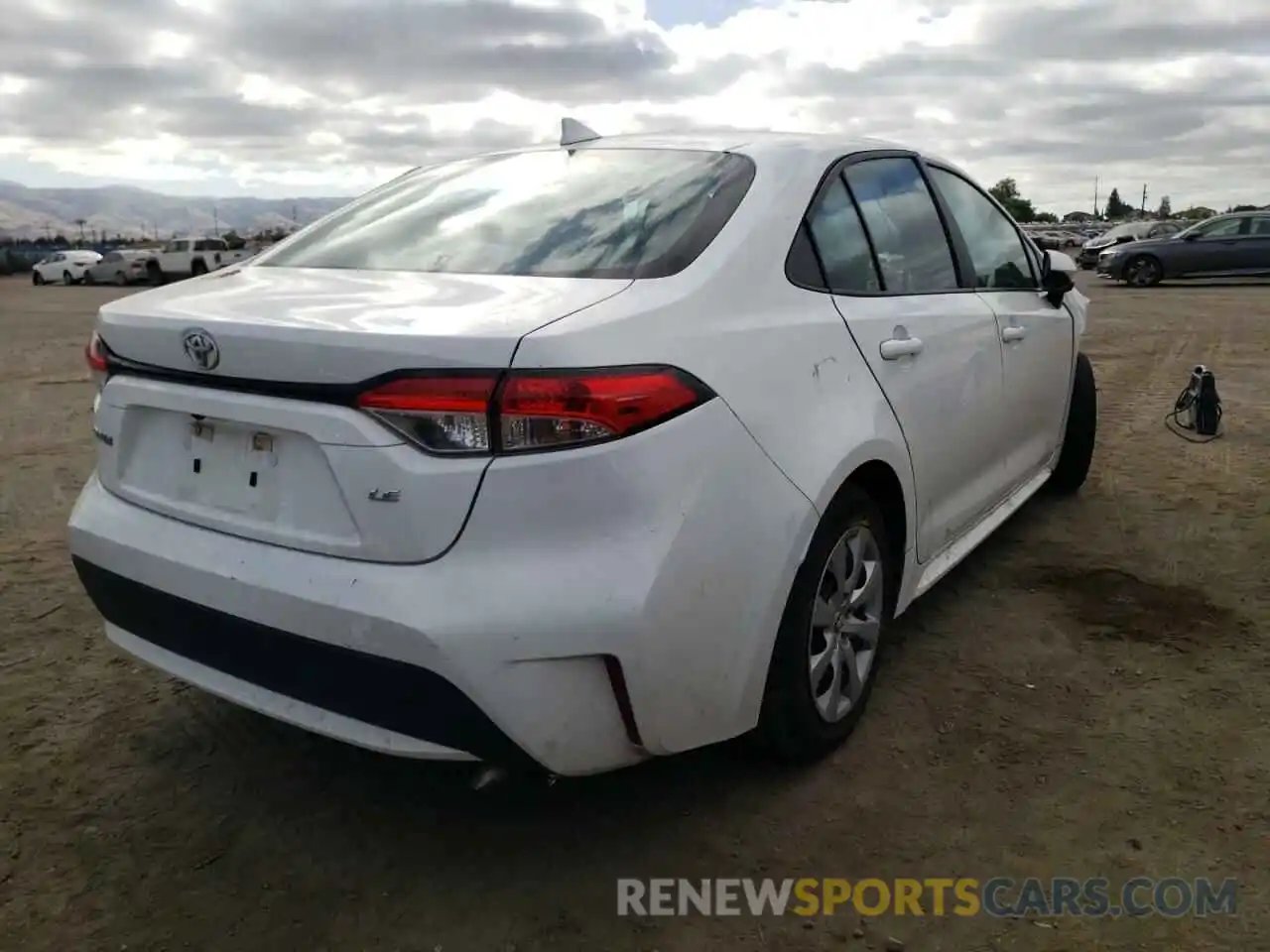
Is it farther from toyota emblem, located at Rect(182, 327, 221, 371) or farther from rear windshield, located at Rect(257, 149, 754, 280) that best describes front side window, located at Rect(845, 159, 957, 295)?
toyota emblem, located at Rect(182, 327, 221, 371)

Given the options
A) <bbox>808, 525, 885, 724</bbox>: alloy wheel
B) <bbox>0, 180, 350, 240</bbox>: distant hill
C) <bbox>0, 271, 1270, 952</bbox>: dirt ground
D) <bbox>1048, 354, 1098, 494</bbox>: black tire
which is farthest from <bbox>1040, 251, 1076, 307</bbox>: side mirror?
<bbox>0, 180, 350, 240</bbox>: distant hill

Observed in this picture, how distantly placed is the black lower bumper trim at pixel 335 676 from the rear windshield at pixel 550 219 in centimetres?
89

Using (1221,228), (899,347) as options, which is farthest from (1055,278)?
(1221,228)

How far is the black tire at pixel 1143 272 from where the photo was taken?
2023 centimetres

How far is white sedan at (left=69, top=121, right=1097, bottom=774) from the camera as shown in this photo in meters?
1.94

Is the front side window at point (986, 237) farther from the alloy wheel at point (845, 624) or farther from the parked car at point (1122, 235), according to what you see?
the parked car at point (1122, 235)

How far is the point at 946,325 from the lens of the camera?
3197 mm

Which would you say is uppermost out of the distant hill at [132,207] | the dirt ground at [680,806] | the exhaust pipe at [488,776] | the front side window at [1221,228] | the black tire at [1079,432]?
the distant hill at [132,207]

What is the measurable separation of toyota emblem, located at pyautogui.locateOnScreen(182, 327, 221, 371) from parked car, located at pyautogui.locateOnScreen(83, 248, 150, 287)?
36.8m

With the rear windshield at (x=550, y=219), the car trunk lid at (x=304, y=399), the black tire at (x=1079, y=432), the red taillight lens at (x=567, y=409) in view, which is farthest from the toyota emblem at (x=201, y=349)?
the black tire at (x=1079, y=432)

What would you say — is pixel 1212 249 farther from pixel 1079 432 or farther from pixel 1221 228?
pixel 1079 432

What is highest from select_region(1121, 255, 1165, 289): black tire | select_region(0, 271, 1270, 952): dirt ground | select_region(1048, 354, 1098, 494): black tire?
select_region(1121, 255, 1165, 289): black tire

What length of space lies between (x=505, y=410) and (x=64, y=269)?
135 ft

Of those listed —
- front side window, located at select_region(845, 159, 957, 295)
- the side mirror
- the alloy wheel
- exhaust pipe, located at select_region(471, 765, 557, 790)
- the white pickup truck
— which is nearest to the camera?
exhaust pipe, located at select_region(471, 765, 557, 790)
